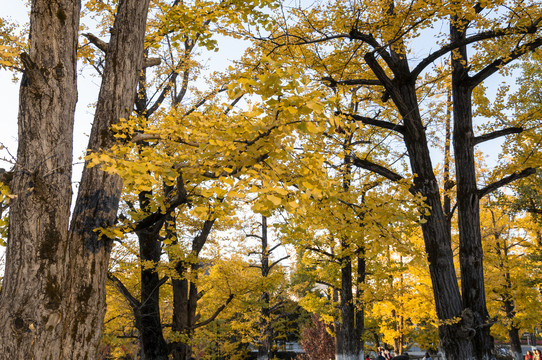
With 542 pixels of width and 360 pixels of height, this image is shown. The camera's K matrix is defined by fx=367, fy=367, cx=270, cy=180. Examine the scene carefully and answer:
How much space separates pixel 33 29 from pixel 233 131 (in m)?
2.53

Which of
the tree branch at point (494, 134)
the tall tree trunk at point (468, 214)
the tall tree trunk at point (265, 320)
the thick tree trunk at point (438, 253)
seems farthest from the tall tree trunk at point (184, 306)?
the tall tree trunk at point (265, 320)

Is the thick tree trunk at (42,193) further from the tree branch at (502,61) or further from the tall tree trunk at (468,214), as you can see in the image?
the tree branch at (502,61)

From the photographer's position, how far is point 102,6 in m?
6.18

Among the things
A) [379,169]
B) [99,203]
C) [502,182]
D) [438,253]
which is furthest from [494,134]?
[99,203]

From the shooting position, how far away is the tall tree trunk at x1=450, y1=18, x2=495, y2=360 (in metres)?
6.48

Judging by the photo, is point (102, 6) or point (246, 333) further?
point (246, 333)

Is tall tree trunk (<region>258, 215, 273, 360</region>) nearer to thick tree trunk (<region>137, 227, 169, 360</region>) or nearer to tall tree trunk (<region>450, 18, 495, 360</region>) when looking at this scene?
thick tree trunk (<region>137, 227, 169, 360</region>)

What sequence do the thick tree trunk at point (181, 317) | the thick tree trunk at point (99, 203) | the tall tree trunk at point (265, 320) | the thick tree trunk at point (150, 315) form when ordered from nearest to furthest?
1. the thick tree trunk at point (99, 203)
2. the thick tree trunk at point (150, 315)
3. the thick tree trunk at point (181, 317)
4. the tall tree trunk at point (265, 320)

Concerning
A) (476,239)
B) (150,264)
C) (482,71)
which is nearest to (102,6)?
(150,264)

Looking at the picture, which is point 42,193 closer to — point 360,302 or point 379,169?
point 379,169

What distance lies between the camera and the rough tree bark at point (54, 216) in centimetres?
330

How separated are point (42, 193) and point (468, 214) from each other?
22.7 ft

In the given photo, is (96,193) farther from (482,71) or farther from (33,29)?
(482,71)

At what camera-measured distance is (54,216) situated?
11.8 feet
